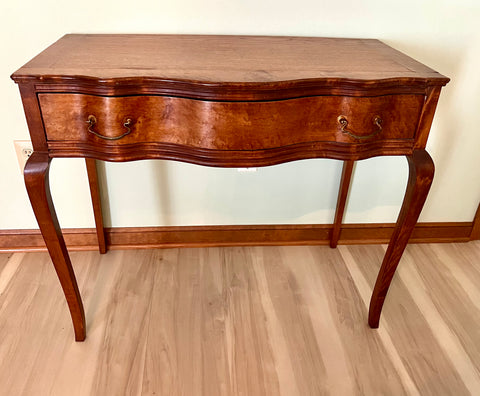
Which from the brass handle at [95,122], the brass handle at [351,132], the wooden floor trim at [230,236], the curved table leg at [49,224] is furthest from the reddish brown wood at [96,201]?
the brass handle at [351,132]

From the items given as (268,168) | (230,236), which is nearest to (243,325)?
(230,236)

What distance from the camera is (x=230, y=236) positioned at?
4.95 feet

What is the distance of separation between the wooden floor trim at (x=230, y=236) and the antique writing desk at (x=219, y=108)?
1.65ft

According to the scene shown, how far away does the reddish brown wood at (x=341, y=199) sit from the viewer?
1.37 meters

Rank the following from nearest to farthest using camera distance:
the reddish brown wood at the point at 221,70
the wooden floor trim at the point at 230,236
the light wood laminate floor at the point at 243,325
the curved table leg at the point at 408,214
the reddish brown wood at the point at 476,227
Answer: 1. the reddish brown wood at the point at 221,70
2. the curved table leg at the point at 408,214
3. the light wood laminate floor at the point at 243,325
4. the wooden floor trim at the point at 230,236
5. the reddish brown wood at the point at 476,227

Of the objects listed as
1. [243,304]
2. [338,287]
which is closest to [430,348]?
[338,287]

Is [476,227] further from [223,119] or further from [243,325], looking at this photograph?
[223,119]

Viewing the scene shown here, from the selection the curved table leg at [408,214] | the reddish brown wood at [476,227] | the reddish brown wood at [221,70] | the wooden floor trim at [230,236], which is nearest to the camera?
the reddish brown wood at [221,70]

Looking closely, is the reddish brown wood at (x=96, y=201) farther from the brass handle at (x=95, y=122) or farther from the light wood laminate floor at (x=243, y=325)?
the brass handle at (x=95, y=122)

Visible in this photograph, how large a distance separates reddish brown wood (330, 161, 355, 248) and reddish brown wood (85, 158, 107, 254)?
830 millimetres

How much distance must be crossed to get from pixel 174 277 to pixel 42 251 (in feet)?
1.65

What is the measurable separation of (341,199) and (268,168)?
0.28 meters

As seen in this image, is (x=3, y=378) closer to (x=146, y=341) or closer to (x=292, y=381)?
(x=146, y=341)

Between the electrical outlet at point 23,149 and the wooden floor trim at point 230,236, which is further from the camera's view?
the wooden floor trim at point 230,236
